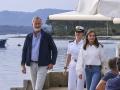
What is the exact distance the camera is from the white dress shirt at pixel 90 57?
34.7 feet

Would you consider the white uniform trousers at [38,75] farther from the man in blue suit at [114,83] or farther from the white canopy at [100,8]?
the man in blue suit at [114,83]

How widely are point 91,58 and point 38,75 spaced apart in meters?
0.99

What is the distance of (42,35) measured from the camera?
10609 millimetres

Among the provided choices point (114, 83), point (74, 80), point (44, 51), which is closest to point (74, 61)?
point (74, 80)

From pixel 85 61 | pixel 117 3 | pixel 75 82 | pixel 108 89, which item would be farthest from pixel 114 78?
pixel 75 82

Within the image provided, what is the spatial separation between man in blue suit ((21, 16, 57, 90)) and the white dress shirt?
477 millimetres

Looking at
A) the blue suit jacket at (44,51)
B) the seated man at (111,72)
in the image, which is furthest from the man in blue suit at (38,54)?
the seated man at (111,72)

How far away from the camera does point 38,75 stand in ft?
34.5

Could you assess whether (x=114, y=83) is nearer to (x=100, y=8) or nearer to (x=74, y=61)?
(x=100, y=8)

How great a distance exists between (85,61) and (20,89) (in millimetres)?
2927

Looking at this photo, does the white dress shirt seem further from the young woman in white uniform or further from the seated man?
the seated man

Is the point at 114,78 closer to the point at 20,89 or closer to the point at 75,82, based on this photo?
the point at 75,82

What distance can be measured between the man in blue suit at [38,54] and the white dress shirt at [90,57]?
18.8 inches

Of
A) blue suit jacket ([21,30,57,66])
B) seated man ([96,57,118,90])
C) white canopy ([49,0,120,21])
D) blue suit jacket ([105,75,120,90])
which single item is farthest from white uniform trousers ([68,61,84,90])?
blue suit jacket ([105,75,120,90])
